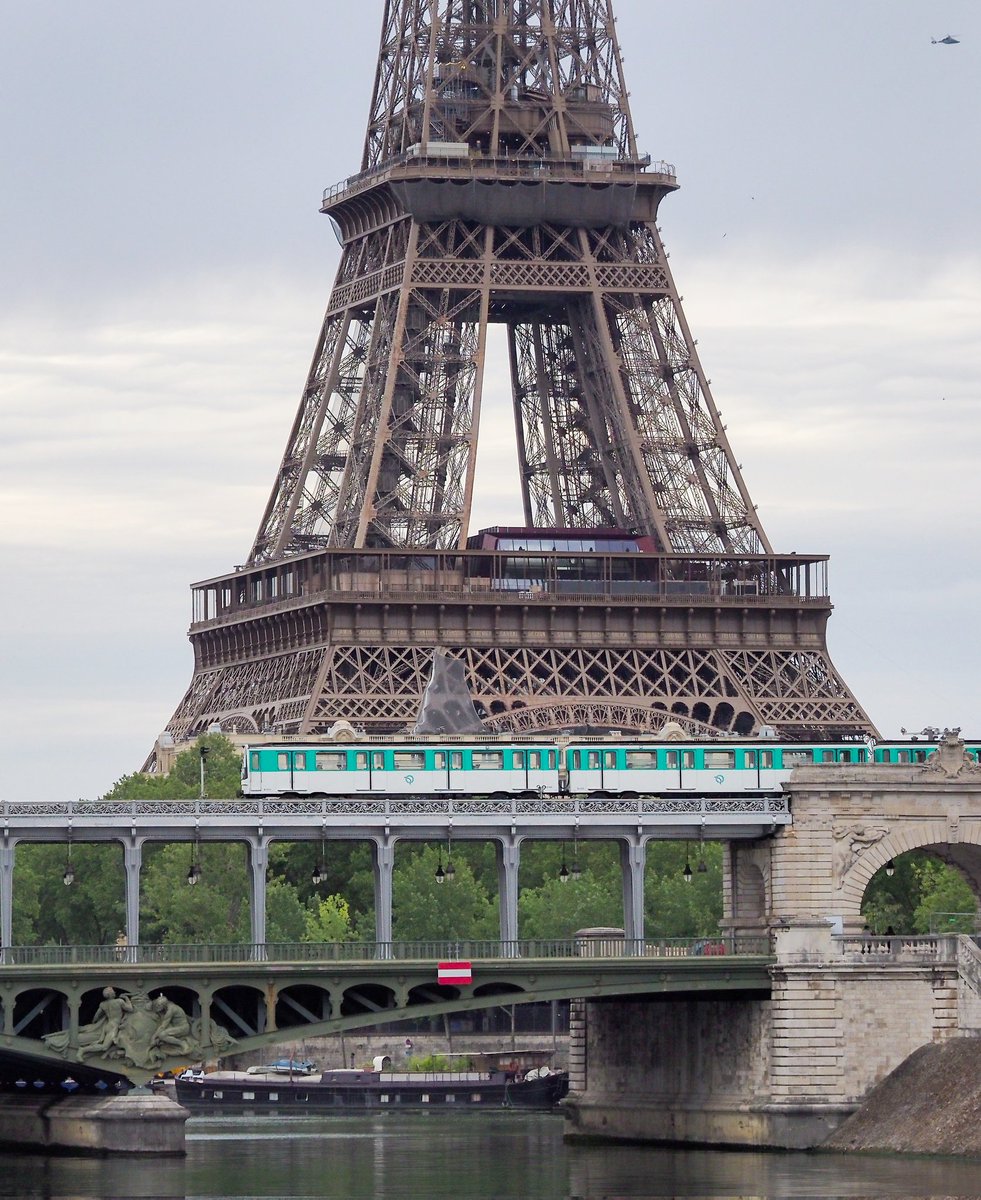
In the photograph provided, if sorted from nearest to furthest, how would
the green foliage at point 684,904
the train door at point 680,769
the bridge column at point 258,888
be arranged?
the bridge column at point 258,888
the train door at point 680,769
the green foliage at point 684,904

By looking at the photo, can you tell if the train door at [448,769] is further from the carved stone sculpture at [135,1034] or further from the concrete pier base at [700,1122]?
the carved stone sculpture at [135,1034]

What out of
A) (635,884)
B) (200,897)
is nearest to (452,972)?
(635,884)

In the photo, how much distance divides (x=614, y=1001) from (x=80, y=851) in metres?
44.9

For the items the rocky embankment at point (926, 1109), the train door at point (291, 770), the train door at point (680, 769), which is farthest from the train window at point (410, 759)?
the rocky embankment at point (926, 1109)

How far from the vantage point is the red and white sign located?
109625 millimetres

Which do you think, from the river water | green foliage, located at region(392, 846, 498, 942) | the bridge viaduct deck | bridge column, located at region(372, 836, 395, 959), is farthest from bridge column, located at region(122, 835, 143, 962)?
green foliage, located at region(392, 846, 498, 942)

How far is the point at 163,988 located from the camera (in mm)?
110000

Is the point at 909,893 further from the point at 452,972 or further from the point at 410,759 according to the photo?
the point at 452,972

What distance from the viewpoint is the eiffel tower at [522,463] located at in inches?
6693

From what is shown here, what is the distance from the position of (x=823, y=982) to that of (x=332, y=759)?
838 inches

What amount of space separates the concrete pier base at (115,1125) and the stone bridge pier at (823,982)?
670 inches

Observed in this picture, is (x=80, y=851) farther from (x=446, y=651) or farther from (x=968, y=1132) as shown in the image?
(x=968, y=1132)

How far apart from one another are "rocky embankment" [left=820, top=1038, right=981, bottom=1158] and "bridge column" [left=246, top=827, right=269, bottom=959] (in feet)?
61.9

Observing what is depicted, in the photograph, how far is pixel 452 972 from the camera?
109750 mm
